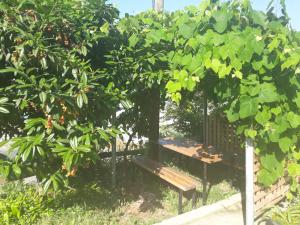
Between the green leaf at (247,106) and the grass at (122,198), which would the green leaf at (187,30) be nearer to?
the green leaf at (247,106)

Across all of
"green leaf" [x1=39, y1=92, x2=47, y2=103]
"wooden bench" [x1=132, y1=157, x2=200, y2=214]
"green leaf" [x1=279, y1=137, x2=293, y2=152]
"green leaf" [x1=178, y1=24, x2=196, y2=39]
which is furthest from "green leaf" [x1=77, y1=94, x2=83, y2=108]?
"green leaf" [x1=279, y1=137, x2=293, y2=152]

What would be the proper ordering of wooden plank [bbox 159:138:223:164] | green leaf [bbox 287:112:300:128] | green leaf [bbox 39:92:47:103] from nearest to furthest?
green leaf [bbox 39:92:47:103], green leaf [bbox 287:112:300:128], wooden plank [bbox 159:138:223:164]

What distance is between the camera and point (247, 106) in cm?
344

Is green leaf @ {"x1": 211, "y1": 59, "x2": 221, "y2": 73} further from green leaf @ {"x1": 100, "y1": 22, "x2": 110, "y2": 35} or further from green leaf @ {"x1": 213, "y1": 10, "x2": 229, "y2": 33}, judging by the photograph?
green leaf @ {"x1": 100, "y1": 22, "x2": 110, "y2": 35}

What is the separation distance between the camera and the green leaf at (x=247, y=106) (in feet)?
11.2

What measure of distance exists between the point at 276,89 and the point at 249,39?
610 millimetres

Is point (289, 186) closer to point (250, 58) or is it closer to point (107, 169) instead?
point (250, 58)

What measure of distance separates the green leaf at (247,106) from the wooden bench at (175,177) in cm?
136

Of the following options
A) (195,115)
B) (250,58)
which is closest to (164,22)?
(250,58)

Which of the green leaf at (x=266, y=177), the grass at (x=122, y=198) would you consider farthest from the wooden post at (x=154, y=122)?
the green leaf at (x=266, y=177)

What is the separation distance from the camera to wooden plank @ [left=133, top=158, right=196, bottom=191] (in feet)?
14.6

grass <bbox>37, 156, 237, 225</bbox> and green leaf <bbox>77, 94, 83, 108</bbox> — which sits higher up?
green leaf <bbox>77, 94, 83, 108</bbox>

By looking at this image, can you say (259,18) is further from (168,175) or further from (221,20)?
(168,175)

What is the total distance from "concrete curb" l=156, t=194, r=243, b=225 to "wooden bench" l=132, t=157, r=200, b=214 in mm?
184
